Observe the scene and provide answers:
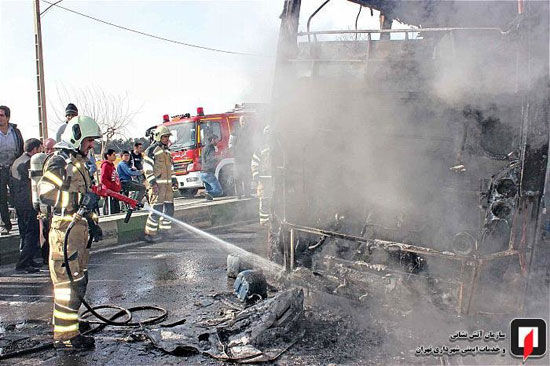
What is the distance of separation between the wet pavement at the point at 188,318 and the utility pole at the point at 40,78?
22.6 feet

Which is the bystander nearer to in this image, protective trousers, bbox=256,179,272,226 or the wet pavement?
protective trousers, bbox=256,179,272,226

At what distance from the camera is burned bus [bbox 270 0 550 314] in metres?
3.28

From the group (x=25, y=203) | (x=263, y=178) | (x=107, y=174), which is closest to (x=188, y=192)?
(x=107, y=174)

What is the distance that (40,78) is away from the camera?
12484mm

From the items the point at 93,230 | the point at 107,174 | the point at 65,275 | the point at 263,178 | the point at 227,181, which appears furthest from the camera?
the point at 227,181

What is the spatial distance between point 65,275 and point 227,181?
9.88m

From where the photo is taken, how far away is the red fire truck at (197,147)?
13.5 metres

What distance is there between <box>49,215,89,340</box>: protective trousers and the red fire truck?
9.55m

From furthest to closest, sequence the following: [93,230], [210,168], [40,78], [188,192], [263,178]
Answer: [188,192] → [210,168] → [40,78] → [263,178] → [93,230]

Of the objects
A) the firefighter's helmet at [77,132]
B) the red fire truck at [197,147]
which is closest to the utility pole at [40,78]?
the red fire truck at [197,147]

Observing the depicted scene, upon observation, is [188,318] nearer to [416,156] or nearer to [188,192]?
[416,156]

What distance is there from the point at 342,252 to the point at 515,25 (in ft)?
8.58

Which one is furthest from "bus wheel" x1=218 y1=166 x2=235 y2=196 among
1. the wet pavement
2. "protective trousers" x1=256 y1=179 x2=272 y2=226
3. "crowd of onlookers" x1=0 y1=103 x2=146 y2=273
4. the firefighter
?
the wet pavement

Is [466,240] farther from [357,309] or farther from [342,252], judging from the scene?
[342,252]
